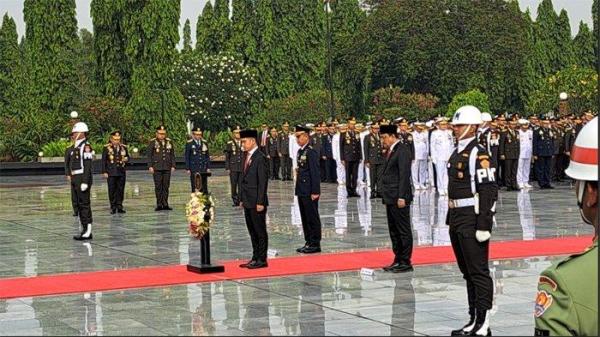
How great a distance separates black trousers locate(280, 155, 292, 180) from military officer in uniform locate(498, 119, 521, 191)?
967 cm

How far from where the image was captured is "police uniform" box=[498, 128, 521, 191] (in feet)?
95.2

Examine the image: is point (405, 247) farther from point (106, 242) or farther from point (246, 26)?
point (246, 26)

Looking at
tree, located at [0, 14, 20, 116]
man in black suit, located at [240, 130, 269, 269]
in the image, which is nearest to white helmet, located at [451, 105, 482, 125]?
man in black suit, located at [240, 130, 269, 269]

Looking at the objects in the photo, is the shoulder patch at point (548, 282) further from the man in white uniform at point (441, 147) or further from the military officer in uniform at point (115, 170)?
the man in white uniform at point (441, 147)

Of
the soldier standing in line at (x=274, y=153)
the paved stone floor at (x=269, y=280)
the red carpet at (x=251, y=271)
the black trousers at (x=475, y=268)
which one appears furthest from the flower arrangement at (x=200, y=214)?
the soldier standing in line at (x=274, y=153)

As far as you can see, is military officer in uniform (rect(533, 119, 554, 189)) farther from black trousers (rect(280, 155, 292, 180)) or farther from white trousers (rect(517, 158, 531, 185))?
black trousers (rect(280, 155, 292, 180))

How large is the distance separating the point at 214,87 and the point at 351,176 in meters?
40.3

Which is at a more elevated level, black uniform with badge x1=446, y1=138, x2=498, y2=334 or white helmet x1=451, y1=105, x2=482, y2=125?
white helmet x1=451, y1=105, x2=482, y2=125

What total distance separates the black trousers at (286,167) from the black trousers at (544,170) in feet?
32.2

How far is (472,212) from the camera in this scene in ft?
31.4

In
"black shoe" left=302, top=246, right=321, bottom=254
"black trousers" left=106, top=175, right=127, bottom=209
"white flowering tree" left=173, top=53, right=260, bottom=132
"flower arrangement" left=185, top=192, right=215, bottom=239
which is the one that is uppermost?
"white flowering tree" left=173, top=53, right=260, bottom=132

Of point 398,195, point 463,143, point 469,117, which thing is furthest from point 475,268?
point 398,195

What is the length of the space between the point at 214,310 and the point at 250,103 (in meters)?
60.5

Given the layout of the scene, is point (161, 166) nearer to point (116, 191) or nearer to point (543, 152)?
point (116, 191)
